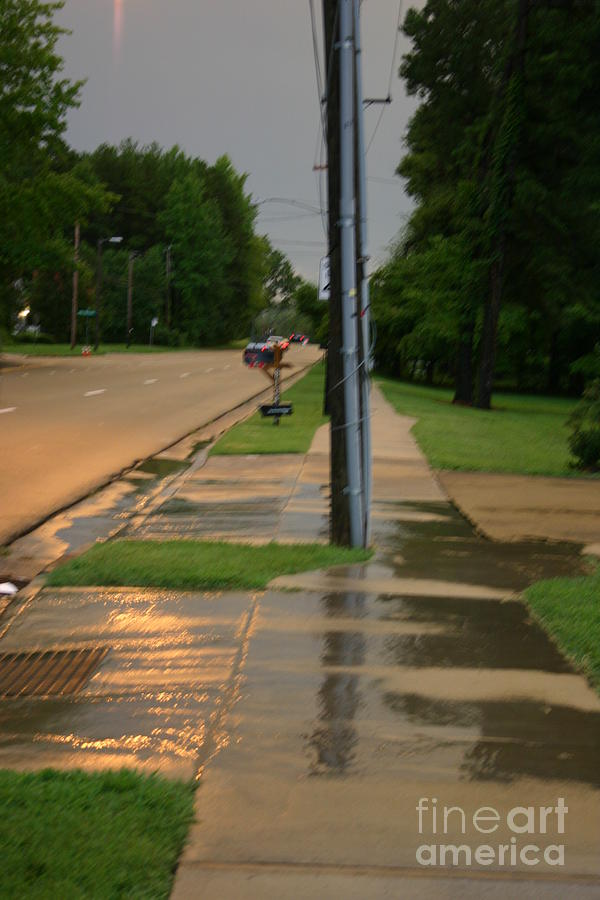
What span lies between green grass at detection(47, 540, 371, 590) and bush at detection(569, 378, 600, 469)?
8587 mm

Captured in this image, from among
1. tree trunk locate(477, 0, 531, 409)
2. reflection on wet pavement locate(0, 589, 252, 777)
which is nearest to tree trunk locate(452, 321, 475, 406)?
tree trunk locate(477, 0, 531, 409)

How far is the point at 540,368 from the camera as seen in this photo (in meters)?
64.0

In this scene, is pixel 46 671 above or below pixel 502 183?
below

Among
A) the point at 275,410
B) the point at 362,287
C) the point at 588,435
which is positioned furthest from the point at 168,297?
the point at 362,287

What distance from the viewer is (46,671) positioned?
20.7 ft

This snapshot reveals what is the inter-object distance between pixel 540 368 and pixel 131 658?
5945cm

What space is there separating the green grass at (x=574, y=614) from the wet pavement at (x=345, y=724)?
11 cm

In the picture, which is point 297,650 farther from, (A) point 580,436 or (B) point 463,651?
(A) point 580,436

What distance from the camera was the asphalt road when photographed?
14.0m

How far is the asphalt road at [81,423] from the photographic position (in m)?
14.0

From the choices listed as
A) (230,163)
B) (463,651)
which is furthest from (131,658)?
(230,163)

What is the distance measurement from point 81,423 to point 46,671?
1633cm

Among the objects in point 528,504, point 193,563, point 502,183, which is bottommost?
point 528,504

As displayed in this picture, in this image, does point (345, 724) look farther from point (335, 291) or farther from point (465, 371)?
point (465, 371)
